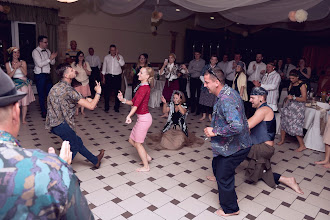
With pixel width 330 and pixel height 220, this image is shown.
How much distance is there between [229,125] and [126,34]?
33.9ft

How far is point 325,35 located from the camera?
46.4 ft

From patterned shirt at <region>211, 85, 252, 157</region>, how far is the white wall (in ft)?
28.8

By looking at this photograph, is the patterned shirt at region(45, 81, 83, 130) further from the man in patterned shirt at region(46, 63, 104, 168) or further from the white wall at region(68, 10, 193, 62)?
the white wall at region(68, 10, 193, 62)

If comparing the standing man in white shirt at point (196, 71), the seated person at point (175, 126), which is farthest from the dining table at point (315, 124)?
the standing man in white shirt at point (196, 71)

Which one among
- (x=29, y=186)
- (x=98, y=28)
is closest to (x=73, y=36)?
(x=98, y=28)

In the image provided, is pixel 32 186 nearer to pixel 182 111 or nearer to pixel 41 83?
pixel 182 111

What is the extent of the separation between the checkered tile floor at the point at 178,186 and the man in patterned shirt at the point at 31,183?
2.41m

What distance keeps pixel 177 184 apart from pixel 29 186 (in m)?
3.39

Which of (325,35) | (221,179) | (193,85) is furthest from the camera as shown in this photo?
(325,35)

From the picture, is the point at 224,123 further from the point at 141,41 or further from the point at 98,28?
the point at 141,41

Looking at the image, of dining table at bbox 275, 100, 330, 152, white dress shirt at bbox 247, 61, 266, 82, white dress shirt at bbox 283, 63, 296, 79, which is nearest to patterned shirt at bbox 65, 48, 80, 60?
white dress shirt at bbox 247, 61, 266, 82

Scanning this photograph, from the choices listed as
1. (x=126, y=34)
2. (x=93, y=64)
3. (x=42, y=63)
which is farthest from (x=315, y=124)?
(x=126, y=34)

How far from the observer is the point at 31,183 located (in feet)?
2.95

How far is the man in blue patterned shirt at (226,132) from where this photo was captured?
284 cm
